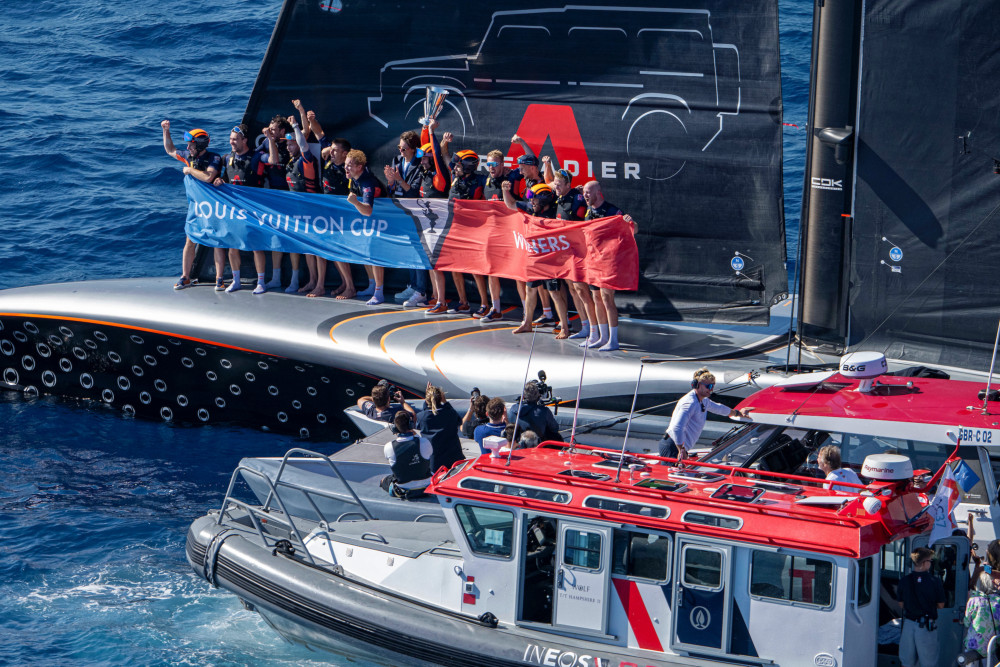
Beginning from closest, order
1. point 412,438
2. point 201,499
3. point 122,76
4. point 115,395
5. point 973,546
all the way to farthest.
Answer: point 973,546
point 412,438
point 201,499
point 115,395
point 122,76

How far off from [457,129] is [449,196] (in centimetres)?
80

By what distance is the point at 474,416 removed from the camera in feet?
37.1

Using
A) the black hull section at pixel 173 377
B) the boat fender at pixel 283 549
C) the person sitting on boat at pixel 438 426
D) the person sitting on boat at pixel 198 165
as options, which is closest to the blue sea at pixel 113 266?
the black hull section at pixel 173 377

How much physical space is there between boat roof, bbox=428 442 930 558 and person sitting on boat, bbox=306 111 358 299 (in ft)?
18.3

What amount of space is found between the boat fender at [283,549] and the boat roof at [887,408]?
3.83 meters

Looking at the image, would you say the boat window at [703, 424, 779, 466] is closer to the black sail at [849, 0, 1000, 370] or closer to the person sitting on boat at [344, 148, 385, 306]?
the black sail at [849, 0, 1000, 370]

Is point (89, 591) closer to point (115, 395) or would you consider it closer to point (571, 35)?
point (115, 395)

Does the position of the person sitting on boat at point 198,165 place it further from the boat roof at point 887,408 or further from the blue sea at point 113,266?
the boat roof at point 887,408

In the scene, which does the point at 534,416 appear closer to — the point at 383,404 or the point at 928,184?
the point at 383,404

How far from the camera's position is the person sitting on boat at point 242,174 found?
553 inches

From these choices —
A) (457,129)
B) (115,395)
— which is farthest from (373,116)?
(115,395)

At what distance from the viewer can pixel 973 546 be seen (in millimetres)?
8406

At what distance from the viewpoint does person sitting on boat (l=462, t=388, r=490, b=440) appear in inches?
432

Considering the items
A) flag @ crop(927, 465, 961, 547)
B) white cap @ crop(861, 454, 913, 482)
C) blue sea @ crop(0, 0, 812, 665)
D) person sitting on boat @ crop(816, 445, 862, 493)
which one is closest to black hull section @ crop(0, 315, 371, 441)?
blue sea @ crop(0, 0, 812, 665)
